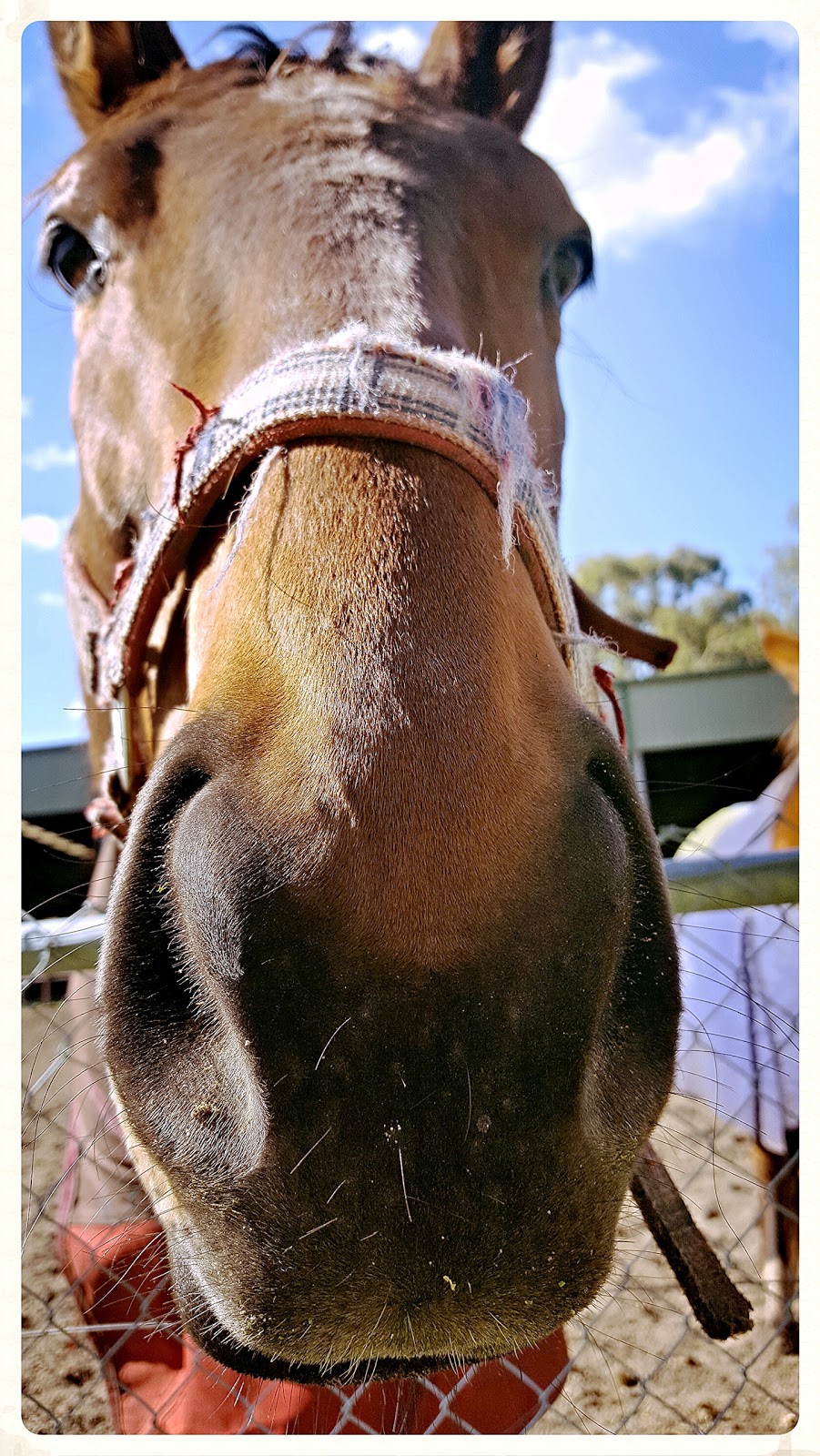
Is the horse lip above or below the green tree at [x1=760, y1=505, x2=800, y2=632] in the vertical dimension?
below

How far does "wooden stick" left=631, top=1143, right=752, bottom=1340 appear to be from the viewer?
1.05 meters

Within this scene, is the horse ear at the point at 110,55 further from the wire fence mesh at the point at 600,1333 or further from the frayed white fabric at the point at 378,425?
the wire fence mesh at the point at 600,1333

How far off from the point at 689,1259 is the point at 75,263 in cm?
153

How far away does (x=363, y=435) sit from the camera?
75 centimetres

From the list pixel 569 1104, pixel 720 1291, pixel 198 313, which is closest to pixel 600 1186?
pixel 569 1104

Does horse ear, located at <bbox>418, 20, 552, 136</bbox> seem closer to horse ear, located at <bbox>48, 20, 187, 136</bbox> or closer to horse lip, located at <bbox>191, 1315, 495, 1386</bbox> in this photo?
horse ear, located at <bbox>48, 20, 187, 136</bbox>

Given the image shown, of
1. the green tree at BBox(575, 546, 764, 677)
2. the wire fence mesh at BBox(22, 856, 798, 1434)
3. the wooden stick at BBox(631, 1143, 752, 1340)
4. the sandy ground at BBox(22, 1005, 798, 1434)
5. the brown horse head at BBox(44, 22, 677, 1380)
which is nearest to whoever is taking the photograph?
the brown horse head at BBox(44, 22, 677, 1380)

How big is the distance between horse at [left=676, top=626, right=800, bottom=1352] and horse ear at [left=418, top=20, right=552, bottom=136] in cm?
104

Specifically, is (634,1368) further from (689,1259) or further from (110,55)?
(110,55)

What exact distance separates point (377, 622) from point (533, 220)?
853 mm

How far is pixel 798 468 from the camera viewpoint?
3.99ft

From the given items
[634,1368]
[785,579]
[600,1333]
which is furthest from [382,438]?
[634,1368]

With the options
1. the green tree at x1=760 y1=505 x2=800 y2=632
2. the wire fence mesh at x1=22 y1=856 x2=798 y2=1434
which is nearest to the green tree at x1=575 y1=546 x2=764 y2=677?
the green tree at x1=760 y1=505 x2=800 y2=632
